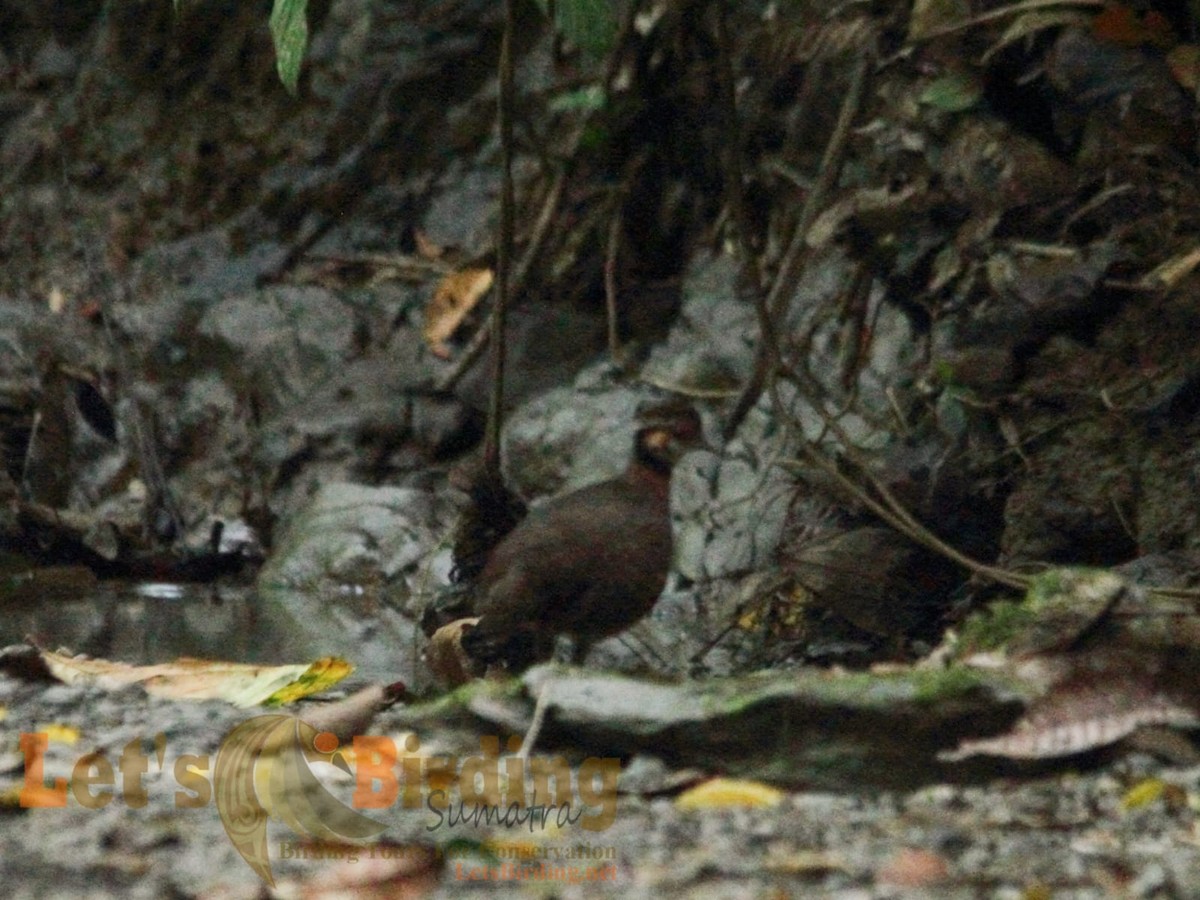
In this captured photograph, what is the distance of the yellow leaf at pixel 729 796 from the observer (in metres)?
2.21

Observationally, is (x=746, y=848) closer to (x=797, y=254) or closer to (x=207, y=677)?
(x=207, y=677)

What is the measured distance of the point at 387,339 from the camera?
7.84 m

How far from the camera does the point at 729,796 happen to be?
7.29 ft

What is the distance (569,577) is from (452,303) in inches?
136

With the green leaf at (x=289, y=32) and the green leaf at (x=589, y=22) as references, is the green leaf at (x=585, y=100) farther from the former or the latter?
the green leaf at (x=289, y=32)

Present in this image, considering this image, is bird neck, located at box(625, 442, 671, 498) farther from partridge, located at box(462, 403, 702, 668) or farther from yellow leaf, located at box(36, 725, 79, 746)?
yellow leaf, located at box(36, 725, 79, 746)

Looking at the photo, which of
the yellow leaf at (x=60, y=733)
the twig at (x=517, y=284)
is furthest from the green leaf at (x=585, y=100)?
the yellow leaf at (x=60, y=733)

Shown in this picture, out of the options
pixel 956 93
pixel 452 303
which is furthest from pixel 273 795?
pixel 452 303

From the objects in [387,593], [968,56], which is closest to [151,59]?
[387,593]

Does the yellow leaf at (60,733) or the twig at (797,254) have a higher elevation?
the twig at (797,254)

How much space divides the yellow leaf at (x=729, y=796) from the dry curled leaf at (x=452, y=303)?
530 cm

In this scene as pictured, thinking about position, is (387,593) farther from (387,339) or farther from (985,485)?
(985,485)

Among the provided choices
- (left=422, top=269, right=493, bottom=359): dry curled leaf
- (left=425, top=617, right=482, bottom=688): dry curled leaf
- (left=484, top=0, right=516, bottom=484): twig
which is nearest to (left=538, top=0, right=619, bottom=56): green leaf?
(left=484, top=0, right=516, bottom=484): twig

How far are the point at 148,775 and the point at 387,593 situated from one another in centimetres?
370
